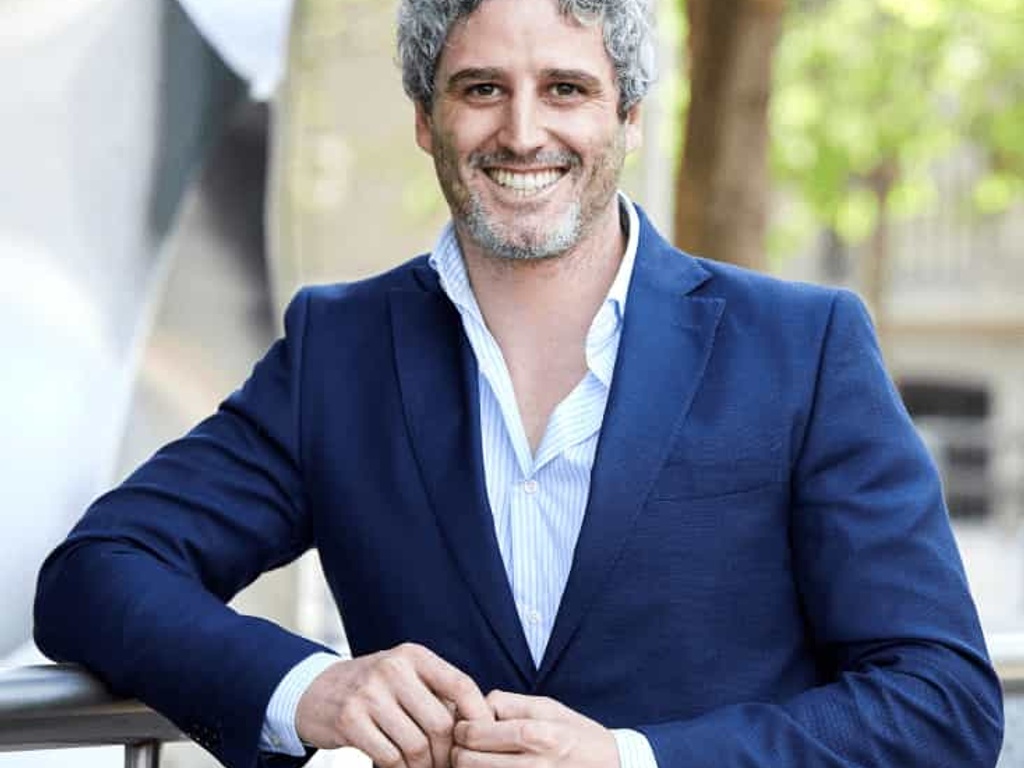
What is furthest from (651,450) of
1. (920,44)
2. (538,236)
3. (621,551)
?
(920,44)

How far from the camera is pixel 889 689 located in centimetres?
223

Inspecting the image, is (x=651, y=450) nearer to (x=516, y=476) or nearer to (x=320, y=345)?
(x=516, y=476)

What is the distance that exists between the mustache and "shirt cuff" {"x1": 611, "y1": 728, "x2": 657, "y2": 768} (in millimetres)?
722

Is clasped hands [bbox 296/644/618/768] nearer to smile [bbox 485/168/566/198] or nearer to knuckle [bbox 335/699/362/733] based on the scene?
knuckle [bbox 335/699/362/733]

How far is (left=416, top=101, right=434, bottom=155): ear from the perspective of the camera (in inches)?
103

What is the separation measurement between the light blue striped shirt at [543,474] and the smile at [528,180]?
0.56 feet

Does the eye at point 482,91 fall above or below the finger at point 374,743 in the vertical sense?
above

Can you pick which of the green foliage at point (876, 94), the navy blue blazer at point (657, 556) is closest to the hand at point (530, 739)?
the navy blue blazer at point (657, 556)

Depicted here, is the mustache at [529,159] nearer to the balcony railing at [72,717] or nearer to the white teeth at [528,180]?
the white teeth at [528,180]

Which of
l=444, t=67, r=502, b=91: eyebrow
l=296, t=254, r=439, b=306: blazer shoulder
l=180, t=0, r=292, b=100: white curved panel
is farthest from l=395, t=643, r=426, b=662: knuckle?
l=180, t=0, r=292, b=100: white curved panel

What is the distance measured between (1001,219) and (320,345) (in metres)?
23.5

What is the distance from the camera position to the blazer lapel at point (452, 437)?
240 centimetres

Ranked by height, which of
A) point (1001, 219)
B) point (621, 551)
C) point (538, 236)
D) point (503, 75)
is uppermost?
point (503, 75)

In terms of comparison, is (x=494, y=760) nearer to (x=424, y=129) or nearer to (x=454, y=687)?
(x=454, y=687)
